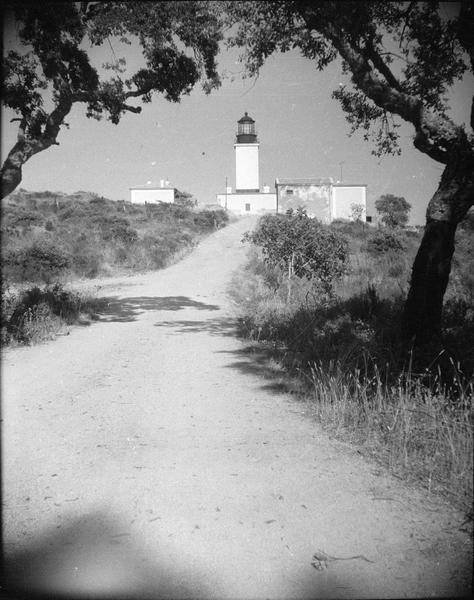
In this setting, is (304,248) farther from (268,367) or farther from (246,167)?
(246,167)

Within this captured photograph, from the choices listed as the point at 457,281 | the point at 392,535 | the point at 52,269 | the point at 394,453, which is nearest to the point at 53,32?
the point at 394,453

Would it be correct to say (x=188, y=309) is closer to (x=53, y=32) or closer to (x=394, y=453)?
(x=53, y=32)

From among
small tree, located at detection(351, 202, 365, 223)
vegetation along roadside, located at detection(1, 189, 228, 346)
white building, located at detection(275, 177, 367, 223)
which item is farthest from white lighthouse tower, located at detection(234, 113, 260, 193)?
vegetation along roadside, located at detection(1, 189, 228, 346)

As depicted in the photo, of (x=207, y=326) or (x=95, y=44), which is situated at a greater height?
(x=95, y=44)

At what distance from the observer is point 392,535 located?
9.00 feet

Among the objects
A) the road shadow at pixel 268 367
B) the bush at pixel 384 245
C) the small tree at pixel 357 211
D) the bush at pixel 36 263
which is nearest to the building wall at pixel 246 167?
the small tree at pixel 357 211

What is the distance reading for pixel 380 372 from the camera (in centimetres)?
539

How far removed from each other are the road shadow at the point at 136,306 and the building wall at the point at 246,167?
6744 cm

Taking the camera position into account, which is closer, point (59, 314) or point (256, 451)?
point (256, 451)

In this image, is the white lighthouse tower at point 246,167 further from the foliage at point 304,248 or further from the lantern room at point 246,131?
the foliage at point 304,248

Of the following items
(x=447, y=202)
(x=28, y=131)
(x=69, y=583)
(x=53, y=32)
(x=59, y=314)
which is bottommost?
(x=69, y=583)

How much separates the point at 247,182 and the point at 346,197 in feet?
66.3

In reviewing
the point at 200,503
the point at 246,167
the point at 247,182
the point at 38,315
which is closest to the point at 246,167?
the point at 246,167

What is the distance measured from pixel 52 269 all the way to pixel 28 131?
31.9 ft
